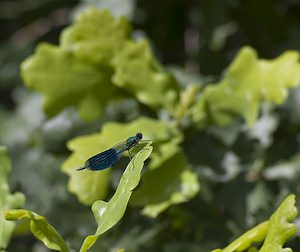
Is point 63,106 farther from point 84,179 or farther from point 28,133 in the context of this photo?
point 28,133

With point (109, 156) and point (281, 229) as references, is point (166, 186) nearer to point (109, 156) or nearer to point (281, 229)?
point (109, 156)

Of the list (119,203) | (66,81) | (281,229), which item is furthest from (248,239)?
(66,81)

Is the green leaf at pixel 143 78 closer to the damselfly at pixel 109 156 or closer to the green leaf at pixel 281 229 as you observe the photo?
the damselfly at pixel 109 156

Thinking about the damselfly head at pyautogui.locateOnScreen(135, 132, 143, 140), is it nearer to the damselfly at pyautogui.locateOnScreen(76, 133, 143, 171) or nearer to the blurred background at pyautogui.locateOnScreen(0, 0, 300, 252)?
the damselfly at pyautogui.locateOnScreen(76, 133, 143, 171)

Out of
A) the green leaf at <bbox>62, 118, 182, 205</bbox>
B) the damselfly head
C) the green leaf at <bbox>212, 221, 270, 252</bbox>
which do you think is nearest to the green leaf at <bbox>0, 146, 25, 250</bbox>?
the green leaf at <bbox>62, 118, 182, 205</bbox>

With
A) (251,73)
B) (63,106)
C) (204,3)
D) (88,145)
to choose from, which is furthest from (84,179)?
(204,3)

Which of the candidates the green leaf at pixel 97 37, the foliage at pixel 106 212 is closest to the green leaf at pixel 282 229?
the foliage at pixel 106 212
